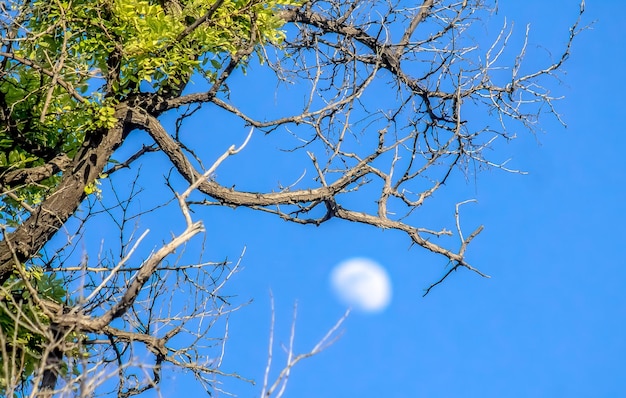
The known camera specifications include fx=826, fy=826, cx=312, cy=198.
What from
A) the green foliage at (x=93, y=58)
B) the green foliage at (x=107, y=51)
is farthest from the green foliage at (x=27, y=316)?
the green foliage at (x=107, y=51)

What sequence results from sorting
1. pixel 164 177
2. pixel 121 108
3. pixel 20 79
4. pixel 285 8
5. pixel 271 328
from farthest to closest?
pixel 285 8, pixel 20 79, pixel 121 108, pixel 164 177, pixel 271 328

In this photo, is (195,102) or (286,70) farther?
(286,70)

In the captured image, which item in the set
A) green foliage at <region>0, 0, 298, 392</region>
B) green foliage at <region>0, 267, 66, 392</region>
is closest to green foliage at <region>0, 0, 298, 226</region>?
green foliage at <region>0, 0, 298, 392</region>

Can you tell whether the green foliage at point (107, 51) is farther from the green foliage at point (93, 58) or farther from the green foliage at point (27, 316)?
the green foliage at point (27, 316)

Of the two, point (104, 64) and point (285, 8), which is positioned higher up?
point (285, 8)

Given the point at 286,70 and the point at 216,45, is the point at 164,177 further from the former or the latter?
the point at 286,70

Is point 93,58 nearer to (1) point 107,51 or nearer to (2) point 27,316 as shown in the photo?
(1) point 107,51

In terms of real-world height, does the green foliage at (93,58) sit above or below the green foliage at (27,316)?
above

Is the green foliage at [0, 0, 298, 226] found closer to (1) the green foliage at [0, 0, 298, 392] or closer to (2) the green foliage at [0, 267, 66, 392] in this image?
(1) the green foliage at [0, 0, 298, 392]

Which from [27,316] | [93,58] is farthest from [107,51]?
[27,316]

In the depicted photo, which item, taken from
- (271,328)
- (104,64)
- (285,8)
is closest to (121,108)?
(104,64)

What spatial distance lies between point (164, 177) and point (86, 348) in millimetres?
1774

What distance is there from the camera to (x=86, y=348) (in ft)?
24.1

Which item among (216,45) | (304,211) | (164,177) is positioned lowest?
(164,177)
